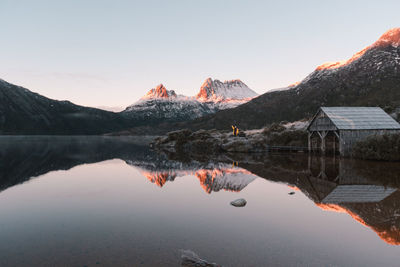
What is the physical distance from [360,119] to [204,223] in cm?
3777

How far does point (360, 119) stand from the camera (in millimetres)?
39562

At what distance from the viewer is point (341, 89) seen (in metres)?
133

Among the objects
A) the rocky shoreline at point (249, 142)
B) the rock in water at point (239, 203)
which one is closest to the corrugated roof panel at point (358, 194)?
the rock in water at point (239, 203)

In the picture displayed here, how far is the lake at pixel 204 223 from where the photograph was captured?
833 cm

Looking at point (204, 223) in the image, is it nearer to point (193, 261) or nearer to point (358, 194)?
point (193, 261)

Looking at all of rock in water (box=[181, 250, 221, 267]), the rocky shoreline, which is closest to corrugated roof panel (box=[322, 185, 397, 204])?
rock in water (box=[181, 250, 221, 267])

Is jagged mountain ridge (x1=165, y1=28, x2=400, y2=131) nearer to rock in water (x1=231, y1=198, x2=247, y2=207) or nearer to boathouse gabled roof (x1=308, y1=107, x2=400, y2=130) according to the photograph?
boathouse gabled roof (x1=308, y1=107, x2=400, y2=130)

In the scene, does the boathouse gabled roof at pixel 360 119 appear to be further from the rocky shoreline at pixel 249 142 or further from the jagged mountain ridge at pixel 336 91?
the jagged mountain ridge at pixel 336 91

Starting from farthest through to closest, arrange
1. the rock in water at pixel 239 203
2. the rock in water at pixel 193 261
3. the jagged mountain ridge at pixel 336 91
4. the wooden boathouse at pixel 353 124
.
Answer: the jagged mountain ridge at pixel 336 91 < the wooden boathouse at pixel 353 124 < the rock in water at pixel 239 203 < the rock in water at pixel 193 261

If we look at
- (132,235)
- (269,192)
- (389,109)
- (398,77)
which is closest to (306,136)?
(389,109)

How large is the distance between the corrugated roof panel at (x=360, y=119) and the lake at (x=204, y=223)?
18.5 meters

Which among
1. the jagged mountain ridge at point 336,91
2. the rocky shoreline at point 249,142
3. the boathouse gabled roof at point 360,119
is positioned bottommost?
the rocky shoreline at point 249,142

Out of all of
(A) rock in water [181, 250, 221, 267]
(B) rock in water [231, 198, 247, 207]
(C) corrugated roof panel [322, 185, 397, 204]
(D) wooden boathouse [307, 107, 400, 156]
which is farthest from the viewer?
(D) wooden boathouse [307, 107, 400, 156]

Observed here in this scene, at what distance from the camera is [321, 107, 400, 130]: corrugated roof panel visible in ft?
125
